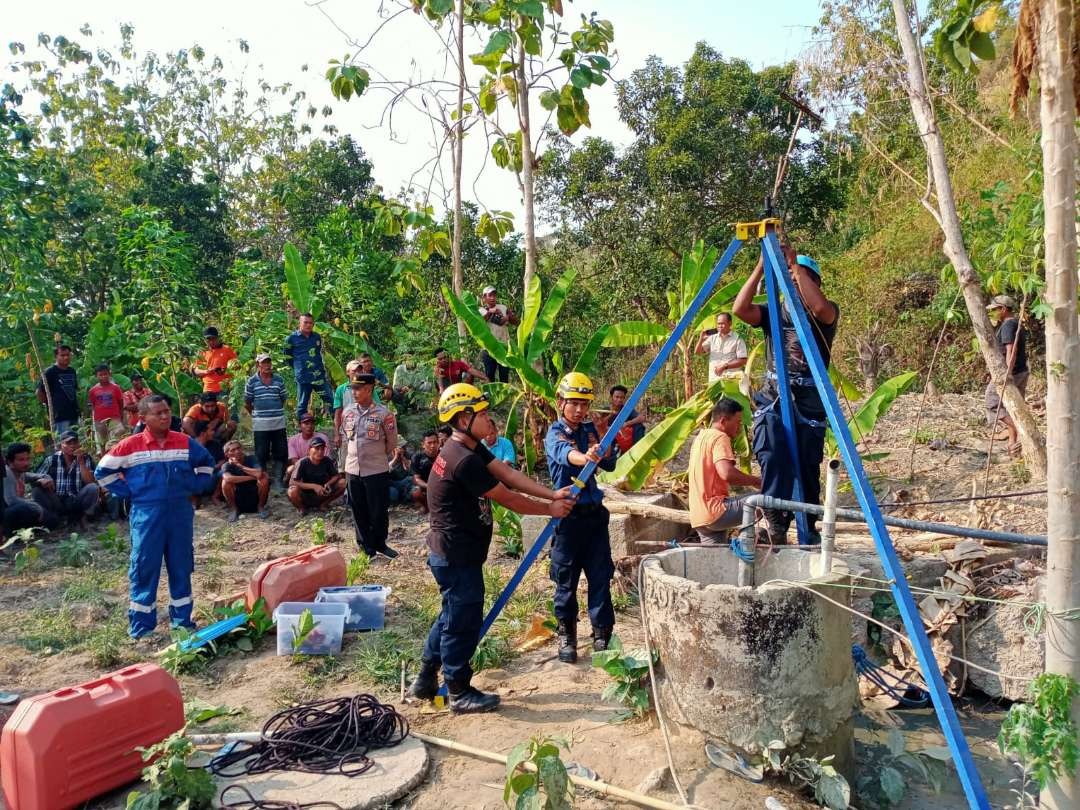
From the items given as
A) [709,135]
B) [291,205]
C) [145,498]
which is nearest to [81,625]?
[145,498]

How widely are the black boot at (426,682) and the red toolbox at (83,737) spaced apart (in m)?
1.29

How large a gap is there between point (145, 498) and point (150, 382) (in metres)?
6.49

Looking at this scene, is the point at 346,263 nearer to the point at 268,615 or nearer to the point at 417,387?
the point at 417,387

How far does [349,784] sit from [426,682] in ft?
3.16

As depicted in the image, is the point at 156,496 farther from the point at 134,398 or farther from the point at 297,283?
the point at 297,283

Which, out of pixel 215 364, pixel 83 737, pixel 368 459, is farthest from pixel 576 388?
pixel 215 364

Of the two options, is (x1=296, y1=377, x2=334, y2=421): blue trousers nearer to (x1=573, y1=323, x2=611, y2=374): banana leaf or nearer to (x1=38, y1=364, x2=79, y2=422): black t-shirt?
(x1=38, y1=364, x2=79, y2=422): black t-shirt

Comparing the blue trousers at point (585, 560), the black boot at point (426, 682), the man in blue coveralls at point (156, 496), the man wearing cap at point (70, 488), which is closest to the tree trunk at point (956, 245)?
the blue trousers at point (585, 560)

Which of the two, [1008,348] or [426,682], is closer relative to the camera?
[426,682]

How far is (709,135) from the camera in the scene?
537 inches

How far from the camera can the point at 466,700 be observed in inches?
185

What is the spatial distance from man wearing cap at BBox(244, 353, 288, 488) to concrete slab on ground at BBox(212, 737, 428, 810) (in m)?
6.49

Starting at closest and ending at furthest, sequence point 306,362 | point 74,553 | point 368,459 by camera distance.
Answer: point 368,459 → point 74,553 → point 306,362

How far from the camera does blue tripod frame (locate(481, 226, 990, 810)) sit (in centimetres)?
330
